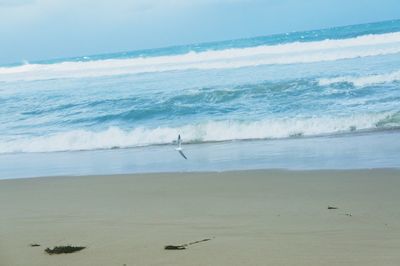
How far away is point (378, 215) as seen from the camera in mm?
5020

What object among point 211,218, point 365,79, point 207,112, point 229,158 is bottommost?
point 229,158

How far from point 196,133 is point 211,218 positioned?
741 cm

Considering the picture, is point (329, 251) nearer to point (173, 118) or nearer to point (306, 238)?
point (306, 238)

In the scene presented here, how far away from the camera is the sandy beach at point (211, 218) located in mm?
3861

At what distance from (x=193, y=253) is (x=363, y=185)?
3179mm

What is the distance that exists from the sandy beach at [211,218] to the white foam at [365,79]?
33.0 feet

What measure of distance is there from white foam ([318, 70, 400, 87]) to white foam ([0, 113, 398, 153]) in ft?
17.3

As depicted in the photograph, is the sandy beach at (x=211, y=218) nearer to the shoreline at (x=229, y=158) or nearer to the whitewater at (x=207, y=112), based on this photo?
the shoreline at (x=229, y=158)

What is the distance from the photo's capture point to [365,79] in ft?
57.3

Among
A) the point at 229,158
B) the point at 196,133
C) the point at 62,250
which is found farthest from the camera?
the point at 196,133

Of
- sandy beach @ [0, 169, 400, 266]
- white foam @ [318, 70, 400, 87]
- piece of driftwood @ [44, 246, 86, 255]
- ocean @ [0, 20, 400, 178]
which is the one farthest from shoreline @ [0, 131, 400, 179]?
white foam @ [318, 70, 400, 87]

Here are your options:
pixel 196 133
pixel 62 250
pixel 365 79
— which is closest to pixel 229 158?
pixel 196 133

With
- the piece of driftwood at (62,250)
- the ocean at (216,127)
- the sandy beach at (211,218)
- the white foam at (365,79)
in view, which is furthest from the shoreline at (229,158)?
the white foam at (365,79)

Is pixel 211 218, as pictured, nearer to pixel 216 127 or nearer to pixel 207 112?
pixel 216 127
